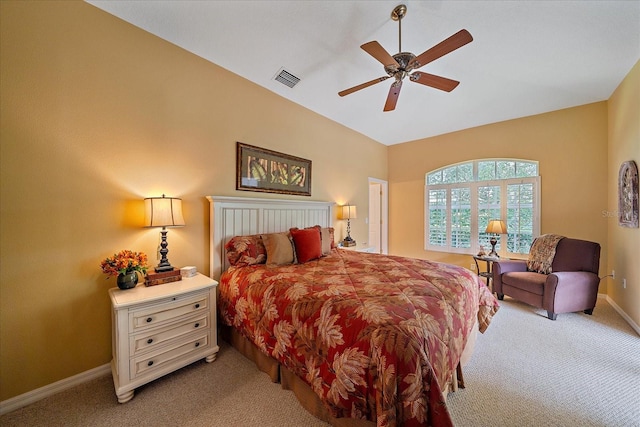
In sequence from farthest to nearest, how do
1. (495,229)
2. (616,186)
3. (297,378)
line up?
(495,229)
(616,186)
(297,378)

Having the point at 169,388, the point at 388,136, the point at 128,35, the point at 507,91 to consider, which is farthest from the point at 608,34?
the point at 169,388

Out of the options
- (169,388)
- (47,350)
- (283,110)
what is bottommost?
(169,388)

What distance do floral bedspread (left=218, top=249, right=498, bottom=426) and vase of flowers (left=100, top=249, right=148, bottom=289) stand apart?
77 centimetres

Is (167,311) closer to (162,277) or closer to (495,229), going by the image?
(162,277)

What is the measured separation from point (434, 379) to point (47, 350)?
2.71 meters

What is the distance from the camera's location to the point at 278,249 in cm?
262

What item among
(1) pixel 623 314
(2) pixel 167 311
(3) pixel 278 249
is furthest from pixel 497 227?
(2) pixel 167 311

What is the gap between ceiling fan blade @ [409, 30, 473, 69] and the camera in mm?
1775

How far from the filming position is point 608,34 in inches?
94.7

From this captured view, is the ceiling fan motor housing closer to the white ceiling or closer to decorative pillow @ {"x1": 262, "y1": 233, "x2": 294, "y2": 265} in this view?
the white ceiling

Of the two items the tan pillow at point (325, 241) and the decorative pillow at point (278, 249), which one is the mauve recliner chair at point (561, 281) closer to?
the tan pillow at point (325, 241)

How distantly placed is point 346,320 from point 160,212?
1.82m

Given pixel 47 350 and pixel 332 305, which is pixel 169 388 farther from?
pixel 332 305

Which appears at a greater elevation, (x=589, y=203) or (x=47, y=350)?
(x=589, y=203)
